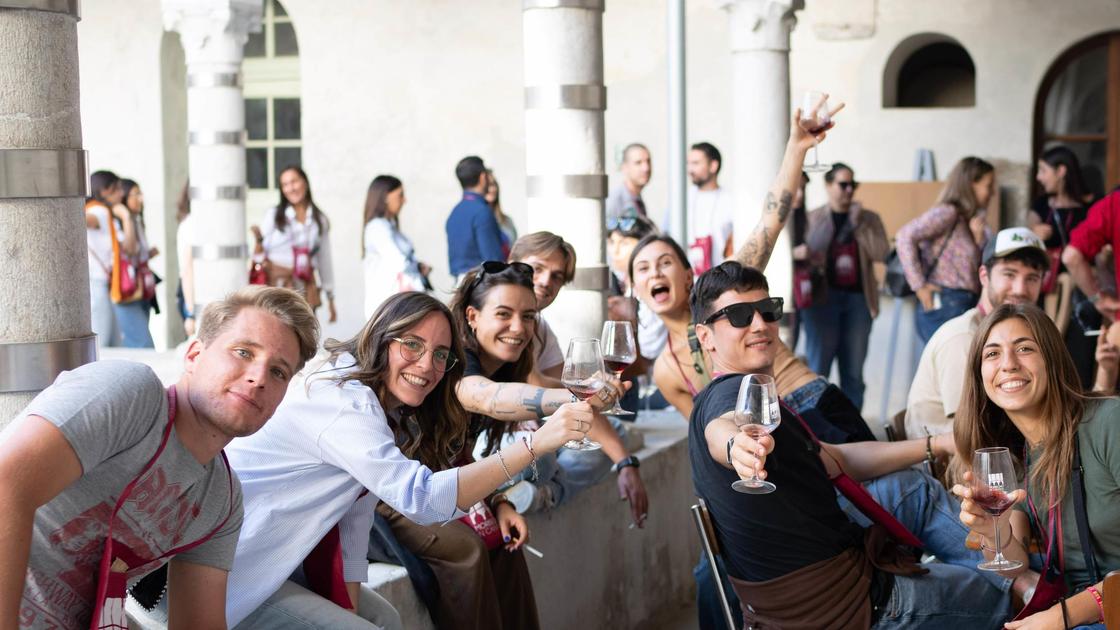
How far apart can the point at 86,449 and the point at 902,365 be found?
29.3ft

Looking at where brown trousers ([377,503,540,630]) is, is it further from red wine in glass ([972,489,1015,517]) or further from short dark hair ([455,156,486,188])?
short dark hair ([455,156,486,188])

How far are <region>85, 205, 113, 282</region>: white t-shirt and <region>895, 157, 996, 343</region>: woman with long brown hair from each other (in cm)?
493

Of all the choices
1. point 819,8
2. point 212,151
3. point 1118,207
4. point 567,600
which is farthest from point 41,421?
point 819,8

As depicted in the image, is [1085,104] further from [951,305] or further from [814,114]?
[814,114]

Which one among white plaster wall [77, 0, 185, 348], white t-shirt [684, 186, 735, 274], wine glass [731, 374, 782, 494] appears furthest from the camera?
white plaster wall [77, 0, 185, 348]

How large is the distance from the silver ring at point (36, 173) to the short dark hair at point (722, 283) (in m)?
1.65

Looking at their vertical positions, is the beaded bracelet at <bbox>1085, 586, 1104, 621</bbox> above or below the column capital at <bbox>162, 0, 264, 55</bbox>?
below

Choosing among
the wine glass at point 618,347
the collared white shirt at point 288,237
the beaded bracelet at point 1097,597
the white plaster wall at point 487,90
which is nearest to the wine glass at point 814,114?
the wine glass at point 618,347

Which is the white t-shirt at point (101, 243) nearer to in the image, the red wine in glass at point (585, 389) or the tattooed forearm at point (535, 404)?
the tattooed forearm at point (535, 404)

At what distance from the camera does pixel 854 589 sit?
3562 mm

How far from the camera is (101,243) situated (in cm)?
896

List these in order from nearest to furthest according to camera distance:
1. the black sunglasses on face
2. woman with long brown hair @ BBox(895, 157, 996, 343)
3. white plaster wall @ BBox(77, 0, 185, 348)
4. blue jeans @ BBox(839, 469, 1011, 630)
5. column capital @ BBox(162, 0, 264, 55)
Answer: blue jeans @ BBox(839, 469, 1011, 630)
the black sunglasses on face
woman with long brown hair @ BBox(895, 157, 996, 343)
column capital @ BBox(162, 0, 264, 55)
white plaster wall @ BBox(77, 0, 185, 348)

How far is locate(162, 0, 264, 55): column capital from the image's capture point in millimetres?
9320

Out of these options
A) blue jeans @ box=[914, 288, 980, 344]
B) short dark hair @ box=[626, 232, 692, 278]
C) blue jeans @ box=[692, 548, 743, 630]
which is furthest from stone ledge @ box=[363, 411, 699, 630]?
blue jeans @ box=[914, 288, 980, 344]
